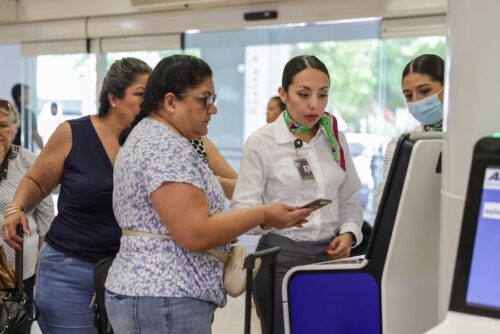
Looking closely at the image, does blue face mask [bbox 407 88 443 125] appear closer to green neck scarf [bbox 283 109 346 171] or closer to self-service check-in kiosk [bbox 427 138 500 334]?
green neck scarf [bbox 283 109 346 171]

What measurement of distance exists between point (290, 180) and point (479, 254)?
980mm

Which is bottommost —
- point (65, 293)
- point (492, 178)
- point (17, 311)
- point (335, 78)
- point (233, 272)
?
point (17, 311)

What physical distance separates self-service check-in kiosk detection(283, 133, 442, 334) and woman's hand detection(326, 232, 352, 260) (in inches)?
13.8

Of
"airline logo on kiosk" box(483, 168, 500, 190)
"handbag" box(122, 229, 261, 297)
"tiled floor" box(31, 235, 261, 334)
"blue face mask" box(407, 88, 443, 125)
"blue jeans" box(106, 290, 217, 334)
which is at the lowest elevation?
"tiled floor" box(31, 235, 261, 334)

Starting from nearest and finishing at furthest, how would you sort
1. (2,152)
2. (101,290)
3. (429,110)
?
(101,290)
(429,110)
(2,152)

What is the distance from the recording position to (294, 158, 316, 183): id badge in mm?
2127

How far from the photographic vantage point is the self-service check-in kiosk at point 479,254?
1184 millimetres

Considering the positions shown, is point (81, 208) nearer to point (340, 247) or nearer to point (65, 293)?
point (65, 293)

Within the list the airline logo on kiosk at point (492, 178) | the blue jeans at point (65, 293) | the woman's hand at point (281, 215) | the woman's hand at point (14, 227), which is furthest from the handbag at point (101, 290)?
the airline logo on kiosk at point (492, 178)

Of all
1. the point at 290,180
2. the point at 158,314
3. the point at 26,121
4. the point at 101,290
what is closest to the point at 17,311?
the point at 101,290

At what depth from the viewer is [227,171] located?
2658 millimetres

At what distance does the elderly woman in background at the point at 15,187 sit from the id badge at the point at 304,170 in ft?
5.22

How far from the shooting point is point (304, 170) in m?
2.14

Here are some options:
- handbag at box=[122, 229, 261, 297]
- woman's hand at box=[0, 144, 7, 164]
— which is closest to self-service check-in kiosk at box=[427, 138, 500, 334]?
handbag at box=[122, 229, 261, 297]
